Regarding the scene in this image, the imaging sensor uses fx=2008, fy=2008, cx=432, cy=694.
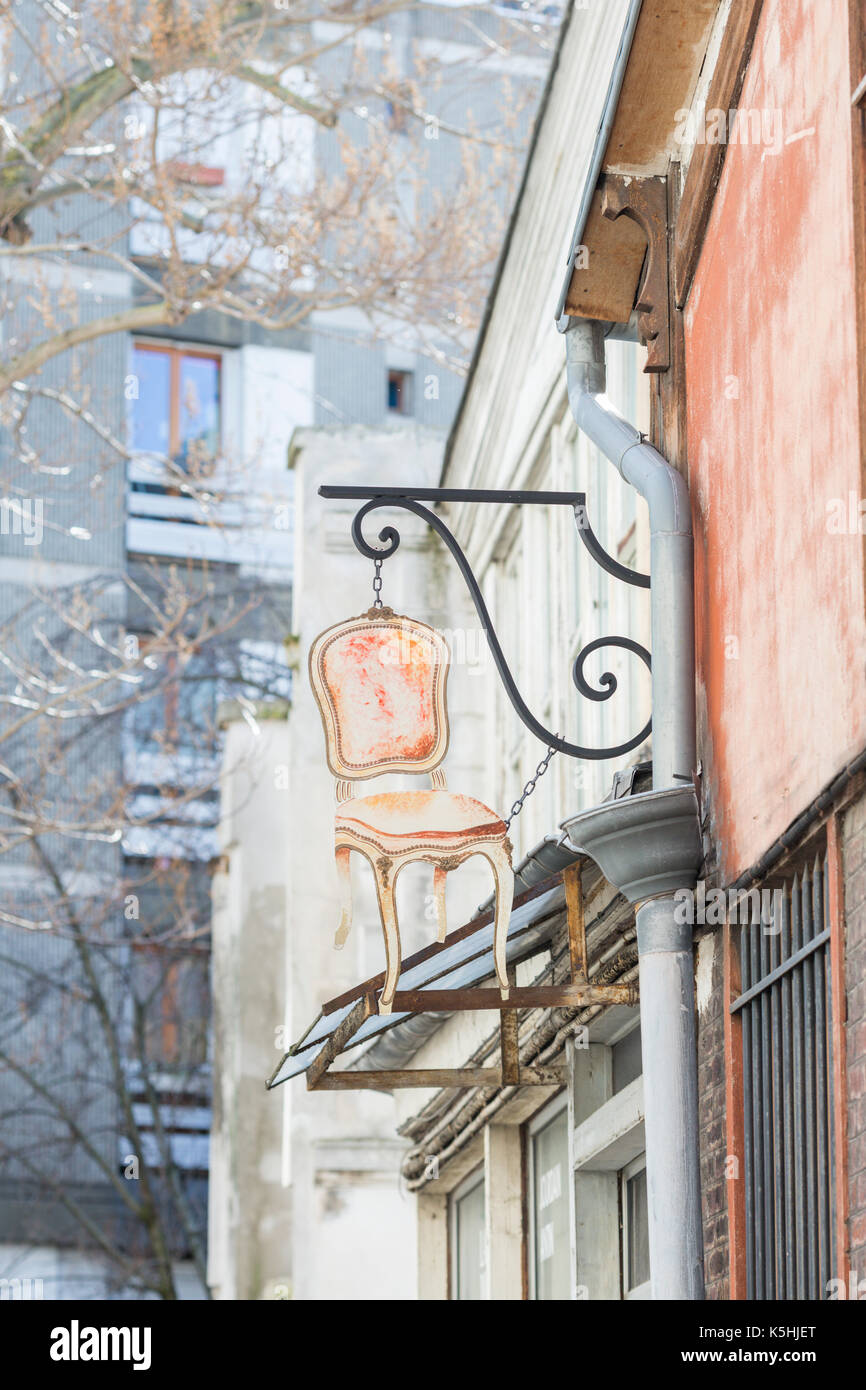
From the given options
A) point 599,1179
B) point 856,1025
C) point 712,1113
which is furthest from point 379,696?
point 599,1179

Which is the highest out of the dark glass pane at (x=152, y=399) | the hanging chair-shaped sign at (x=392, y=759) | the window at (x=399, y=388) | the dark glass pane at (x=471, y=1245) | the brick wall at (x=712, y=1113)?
the window at (x=399, y=388)

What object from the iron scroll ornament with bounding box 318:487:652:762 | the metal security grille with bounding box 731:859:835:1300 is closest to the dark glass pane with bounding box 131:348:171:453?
the iron scroll ornament with bounding box 318:487:652:762

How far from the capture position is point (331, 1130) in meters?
14.1

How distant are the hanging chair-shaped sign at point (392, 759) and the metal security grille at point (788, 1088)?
969mm

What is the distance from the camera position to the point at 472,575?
20.7ft

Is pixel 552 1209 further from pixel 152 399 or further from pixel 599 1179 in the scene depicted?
pixel 152 399

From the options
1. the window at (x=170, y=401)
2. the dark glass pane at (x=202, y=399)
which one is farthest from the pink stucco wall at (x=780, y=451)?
the window at (x=170, y=401)

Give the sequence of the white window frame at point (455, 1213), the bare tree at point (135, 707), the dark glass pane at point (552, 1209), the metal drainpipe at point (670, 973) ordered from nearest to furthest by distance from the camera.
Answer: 1. the metal drainpipe at point (670, 973)
2. the dark glass pane at point (552, 1209)
3. the white window frame at point (455, 1213)
4. the bare tree at point (135, 707)

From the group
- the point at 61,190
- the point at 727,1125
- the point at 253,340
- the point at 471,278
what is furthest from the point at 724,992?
the point at 253,340

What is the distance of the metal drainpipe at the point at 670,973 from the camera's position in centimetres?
554

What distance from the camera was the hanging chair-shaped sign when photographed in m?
5.99

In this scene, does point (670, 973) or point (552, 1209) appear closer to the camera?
point (670, 973)

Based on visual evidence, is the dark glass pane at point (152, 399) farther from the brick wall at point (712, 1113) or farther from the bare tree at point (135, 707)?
the brick wall at point (712, 1113)

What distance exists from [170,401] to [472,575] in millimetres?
21770
